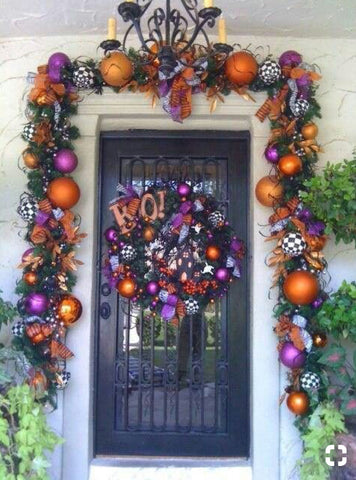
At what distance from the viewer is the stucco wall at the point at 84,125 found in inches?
130

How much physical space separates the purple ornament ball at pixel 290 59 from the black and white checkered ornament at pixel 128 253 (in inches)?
54.8

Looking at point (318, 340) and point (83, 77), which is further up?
point (83, 77)

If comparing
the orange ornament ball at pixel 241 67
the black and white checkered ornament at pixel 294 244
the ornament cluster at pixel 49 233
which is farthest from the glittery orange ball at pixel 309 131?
the ornament cluster at pixel 49 233

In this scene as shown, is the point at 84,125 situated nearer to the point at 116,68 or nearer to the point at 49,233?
the point at 116,68

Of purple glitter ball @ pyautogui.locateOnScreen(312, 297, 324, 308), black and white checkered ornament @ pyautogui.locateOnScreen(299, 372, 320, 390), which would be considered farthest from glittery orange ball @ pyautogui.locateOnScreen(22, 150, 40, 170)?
black and white checkered ornament @ pyautogui.locateOnScreen(299, 372, 320, 390)

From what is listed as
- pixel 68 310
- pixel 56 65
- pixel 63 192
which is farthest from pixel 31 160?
pixel 68 310

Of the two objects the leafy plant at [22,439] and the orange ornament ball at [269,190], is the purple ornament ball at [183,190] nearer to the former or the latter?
the orange ornament ball at [269,190]

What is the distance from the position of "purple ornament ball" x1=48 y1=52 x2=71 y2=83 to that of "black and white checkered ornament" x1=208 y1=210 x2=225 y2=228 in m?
1.19

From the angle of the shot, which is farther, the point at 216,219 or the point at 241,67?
the point at 216,219

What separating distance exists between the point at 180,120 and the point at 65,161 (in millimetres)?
704

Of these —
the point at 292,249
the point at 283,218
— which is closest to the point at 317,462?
the point at 292,249

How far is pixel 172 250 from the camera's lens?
343 centimetres

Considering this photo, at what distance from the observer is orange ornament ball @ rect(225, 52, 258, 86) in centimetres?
308

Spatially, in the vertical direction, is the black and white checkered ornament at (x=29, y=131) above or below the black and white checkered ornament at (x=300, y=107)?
below
